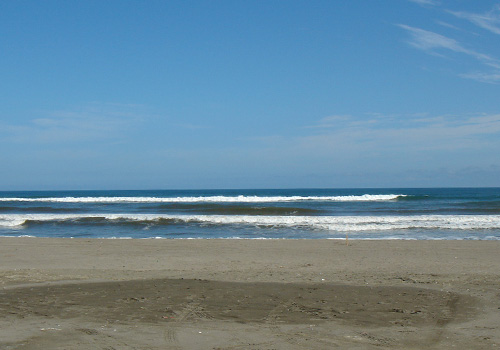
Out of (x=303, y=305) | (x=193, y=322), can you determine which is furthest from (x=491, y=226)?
(x=193, y=322)

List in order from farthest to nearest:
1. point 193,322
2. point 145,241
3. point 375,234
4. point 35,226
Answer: point 35,226 < point 375,234 < point 145,241 < point 193,322

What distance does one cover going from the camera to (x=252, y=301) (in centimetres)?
704

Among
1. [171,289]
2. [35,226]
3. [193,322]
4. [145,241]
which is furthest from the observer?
[35,226]

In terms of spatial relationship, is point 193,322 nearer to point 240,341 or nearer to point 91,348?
point 240,341

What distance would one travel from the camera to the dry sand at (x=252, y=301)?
208 inches

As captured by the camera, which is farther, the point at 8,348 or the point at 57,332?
the point at 57,332

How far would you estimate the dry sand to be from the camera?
5.28m

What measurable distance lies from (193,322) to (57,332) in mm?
1558

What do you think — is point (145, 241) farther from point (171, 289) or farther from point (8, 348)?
point (8, 348)

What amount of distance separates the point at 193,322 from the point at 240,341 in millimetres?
984

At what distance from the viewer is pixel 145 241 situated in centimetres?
1625

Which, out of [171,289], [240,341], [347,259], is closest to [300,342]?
[240,341]

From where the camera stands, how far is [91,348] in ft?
16.3

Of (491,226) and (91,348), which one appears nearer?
(91,348)
